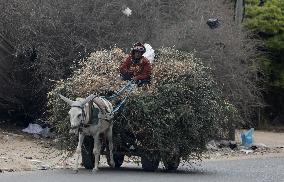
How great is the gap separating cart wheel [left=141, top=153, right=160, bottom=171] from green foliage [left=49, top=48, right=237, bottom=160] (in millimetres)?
240

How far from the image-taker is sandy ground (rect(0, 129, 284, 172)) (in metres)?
17.8

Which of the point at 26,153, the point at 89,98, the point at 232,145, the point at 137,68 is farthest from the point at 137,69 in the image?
the point at 232,145

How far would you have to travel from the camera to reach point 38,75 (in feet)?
80.7

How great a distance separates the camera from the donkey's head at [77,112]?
1440 centimetres

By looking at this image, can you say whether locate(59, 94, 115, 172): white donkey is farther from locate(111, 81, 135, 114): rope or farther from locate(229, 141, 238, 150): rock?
locate(229, 141, 238, 150): rock

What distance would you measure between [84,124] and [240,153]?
14469mm

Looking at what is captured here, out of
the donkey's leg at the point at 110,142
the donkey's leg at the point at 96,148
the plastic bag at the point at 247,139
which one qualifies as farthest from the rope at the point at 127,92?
the plastic bag at the point at 247,139

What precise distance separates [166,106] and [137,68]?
1074 mm

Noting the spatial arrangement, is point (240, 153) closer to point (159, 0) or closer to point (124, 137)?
point (159, 0)

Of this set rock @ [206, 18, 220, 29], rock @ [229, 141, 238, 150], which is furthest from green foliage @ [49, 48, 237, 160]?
rock @ [229, 141, 238, 150]

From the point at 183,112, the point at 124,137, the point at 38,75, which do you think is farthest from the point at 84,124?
the point at 38,75

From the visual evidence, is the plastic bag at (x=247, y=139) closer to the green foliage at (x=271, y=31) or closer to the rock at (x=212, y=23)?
the rock at (x=212, y=23)

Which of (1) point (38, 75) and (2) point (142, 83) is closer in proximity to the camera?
(2) point (142, 83)

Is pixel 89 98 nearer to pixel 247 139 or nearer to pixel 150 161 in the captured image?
pixel 150 161
